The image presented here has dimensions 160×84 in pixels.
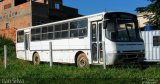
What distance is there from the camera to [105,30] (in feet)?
60.0

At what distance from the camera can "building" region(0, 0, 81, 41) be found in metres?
64.3

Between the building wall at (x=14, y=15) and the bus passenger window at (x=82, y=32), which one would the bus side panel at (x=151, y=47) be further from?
the building wall at (x=14, y=15)

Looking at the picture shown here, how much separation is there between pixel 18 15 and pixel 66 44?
47551mm

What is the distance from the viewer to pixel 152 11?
23.5 metres

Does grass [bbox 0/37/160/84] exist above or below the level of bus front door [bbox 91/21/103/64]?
below

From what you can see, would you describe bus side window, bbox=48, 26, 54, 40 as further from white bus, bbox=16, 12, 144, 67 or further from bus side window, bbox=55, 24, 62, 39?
bus side window, bbox=55, 24, 62, 39

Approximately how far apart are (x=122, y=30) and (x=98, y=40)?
1296mm

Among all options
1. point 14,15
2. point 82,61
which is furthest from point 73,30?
point 14,15

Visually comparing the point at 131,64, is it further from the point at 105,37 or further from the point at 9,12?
the point at 9,12

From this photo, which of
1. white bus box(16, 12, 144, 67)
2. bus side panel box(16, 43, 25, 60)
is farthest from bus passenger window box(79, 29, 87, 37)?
bus side panel box(16, 43, 25, 60)

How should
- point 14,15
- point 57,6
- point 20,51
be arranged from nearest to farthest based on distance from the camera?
point 20,51
point 14,15
point 57,6

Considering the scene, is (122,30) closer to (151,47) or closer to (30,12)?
(151,47)

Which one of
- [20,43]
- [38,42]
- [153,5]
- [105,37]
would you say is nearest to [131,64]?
[105,37]

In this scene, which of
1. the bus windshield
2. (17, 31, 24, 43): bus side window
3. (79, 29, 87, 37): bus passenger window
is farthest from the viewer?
(17, 31, 24, 43): bus side window
